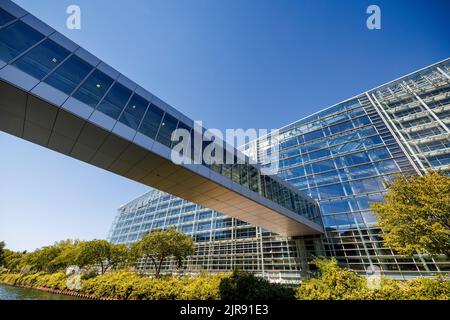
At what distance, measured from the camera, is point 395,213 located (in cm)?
1148

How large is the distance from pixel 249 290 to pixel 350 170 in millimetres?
19974

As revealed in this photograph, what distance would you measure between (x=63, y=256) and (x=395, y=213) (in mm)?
43018

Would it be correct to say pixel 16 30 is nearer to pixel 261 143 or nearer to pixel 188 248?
pixel 188 248

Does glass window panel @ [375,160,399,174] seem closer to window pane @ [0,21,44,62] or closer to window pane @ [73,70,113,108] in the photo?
window pane @ [73,70,113,108]

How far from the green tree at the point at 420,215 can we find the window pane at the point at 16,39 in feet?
67.5

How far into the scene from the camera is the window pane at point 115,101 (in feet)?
27.7

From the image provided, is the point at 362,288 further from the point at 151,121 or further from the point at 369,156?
the point at 369,156

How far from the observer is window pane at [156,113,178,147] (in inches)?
395

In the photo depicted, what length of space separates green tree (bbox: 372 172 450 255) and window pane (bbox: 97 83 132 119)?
1728 centimetres

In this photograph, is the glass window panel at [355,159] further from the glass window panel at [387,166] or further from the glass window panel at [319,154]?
the glass window panel at [319,154]

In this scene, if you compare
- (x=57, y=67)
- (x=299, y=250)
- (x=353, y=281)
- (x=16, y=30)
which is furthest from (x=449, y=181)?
(x=16, y=30)

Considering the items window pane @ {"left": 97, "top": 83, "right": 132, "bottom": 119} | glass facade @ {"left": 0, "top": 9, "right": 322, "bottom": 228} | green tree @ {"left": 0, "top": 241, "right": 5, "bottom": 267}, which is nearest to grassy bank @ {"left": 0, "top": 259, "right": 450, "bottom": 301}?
glass facade @ {"left": 0, "top": 9, "right": 322, "bottom": 228}

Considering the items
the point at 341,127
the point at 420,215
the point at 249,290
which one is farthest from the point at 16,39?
the point at 341,127
